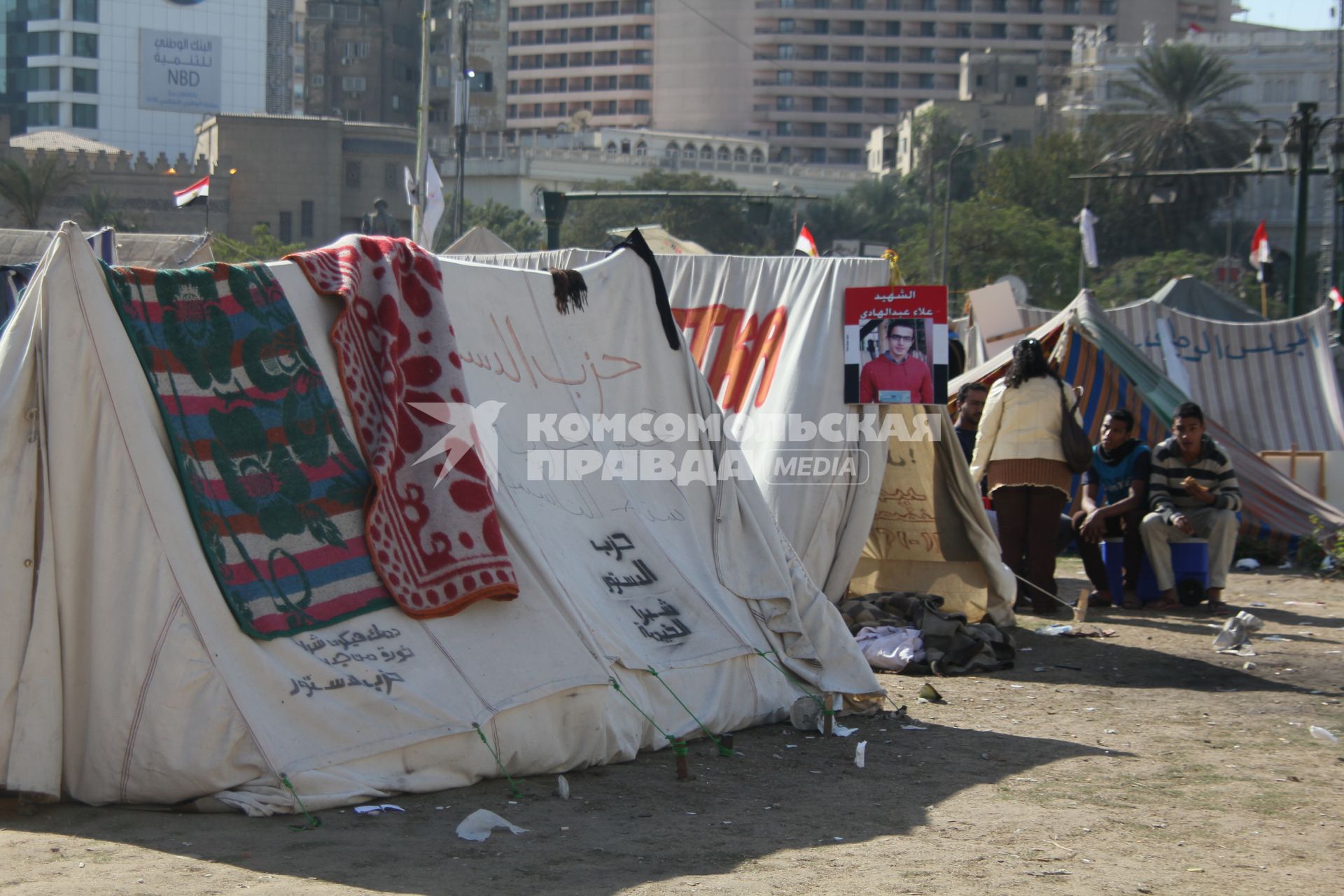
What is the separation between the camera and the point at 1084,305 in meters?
14.3

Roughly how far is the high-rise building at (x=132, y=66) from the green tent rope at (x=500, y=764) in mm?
99451

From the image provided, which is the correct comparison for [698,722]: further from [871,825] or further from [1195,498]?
[1195,498]

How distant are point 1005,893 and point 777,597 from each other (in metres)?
2.74

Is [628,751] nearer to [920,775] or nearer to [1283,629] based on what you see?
[920,775]

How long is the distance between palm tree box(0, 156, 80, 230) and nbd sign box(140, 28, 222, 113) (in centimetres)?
4029

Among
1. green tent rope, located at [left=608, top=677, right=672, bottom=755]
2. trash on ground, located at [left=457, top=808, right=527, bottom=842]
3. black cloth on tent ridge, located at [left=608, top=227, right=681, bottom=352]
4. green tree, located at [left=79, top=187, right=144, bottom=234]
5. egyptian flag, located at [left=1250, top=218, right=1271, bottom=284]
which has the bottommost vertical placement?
trash on ground, located at [left=457, top=808, right=527, bottom=842]

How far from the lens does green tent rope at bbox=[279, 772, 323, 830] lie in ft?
16.6

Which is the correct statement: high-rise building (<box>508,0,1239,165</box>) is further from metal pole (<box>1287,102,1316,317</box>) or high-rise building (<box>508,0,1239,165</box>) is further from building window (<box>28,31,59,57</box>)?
metal pole (<box>1287,102,1316,317</box>)

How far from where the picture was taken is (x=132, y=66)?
329 ft

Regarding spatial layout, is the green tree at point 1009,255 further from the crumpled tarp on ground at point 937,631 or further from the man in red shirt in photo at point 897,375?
the crumpled tarp on ground at point 937,631

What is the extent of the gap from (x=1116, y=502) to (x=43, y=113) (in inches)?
4044

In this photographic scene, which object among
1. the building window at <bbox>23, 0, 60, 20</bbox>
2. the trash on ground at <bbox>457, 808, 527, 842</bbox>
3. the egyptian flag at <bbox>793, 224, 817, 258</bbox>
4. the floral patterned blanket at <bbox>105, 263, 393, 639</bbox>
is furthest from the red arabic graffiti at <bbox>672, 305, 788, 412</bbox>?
the building window at <bbox>23, 0, 60, 20</bbox>

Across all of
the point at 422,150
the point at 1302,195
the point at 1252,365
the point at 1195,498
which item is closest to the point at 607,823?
the point at 1195,498

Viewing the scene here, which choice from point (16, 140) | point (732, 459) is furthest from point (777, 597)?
point (16, 140)
